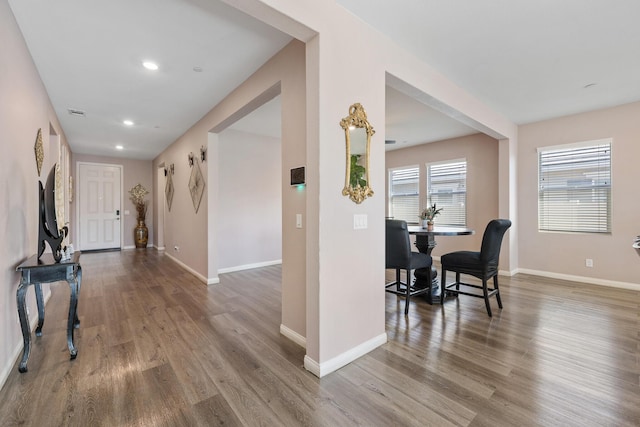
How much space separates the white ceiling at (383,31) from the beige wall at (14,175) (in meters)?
0.27

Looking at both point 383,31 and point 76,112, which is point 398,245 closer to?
point 383,31

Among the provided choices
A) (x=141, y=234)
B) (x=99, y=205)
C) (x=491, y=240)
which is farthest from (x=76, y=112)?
(x=491, y=240)

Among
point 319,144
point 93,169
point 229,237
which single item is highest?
point 93,169

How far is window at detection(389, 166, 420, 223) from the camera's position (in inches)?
247

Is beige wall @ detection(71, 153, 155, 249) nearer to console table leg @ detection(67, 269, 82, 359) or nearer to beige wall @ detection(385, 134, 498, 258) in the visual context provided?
console table leg @ detection(67, 269, 82, 359)

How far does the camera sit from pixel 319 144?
1876 mm

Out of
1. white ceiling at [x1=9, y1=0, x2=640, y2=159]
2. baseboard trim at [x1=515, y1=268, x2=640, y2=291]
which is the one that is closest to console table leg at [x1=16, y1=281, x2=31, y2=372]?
white ceiling at [x1=9, y1=0, x2=640, y2=159]

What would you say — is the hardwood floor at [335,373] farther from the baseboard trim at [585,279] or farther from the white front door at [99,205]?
the white front door at [99,205]

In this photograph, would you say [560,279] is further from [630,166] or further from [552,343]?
[552,343]

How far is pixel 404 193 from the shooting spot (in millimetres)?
6469

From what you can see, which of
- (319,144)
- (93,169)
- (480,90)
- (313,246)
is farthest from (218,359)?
(93,169)

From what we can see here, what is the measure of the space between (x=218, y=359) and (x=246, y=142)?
12.7 ft

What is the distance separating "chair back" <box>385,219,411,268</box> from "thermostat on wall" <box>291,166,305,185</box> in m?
1.25

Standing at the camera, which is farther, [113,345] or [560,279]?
[560,279]
